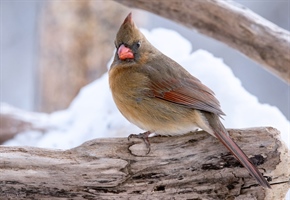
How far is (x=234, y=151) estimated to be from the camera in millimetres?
2230

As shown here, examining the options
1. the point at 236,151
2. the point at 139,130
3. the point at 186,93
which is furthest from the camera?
the point at 139,130

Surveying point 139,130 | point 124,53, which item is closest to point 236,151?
point 124,53

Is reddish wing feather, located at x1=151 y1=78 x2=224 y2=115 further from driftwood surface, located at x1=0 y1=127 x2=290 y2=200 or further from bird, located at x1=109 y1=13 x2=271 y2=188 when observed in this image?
driftwood surface, located at x1=0 y1=127 x2=290 y2=200

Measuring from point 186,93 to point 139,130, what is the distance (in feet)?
2.53

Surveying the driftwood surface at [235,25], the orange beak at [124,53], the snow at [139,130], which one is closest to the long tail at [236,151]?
the orange beak at [124,53]

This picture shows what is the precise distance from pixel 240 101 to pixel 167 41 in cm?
67

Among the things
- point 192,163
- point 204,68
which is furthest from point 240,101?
point 192,163

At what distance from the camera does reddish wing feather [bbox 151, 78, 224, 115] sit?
8.00ft

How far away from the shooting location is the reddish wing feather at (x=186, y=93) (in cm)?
244

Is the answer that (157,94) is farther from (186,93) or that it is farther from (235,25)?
(235,25)

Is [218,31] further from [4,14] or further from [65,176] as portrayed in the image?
[4,14]

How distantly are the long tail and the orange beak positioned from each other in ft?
1.65

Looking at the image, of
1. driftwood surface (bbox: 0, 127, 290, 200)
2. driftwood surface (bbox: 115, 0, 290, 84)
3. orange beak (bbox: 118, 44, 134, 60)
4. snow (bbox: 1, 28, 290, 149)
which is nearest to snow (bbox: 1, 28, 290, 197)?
snow (bbox: 1, 28, 290, 149)

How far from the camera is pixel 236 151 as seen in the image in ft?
7.31
